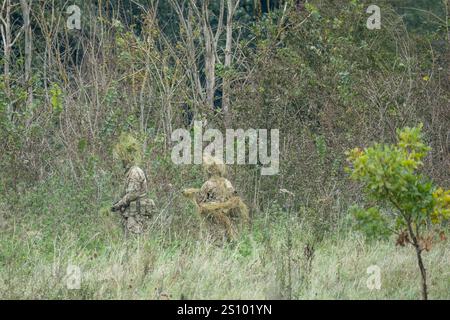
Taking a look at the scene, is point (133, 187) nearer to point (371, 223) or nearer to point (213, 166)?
point (213, 166)

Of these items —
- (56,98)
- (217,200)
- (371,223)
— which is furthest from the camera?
(56,98)

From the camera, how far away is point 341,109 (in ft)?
54.1

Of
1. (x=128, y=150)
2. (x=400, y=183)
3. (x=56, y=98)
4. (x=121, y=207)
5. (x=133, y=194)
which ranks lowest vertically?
(x=121, y=207)

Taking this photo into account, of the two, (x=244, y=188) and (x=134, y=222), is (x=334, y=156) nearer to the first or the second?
(x=244, y=188)

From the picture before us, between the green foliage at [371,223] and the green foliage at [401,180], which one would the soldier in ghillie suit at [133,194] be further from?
the green foliage at [371,223]

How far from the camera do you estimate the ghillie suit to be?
40.0ft

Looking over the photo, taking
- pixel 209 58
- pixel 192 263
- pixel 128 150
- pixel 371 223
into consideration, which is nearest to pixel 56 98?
pixel 128 150

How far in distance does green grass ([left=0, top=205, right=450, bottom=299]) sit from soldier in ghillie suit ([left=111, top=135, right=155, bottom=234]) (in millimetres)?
210

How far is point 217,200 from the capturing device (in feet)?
40.1

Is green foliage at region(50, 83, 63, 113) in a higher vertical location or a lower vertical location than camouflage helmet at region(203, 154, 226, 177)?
higher

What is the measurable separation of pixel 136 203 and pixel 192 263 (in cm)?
177

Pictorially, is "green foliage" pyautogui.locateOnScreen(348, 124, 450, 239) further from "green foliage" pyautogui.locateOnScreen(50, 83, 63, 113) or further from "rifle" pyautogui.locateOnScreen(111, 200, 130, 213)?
"green foliage" pyautogui.locateOnScreen(50, 83, 63, 113)

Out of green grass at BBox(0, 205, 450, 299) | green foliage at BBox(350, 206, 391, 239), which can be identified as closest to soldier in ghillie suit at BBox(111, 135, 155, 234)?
green grass at BBox(0, 205, 450, 299)

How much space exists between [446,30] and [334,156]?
4507mm
